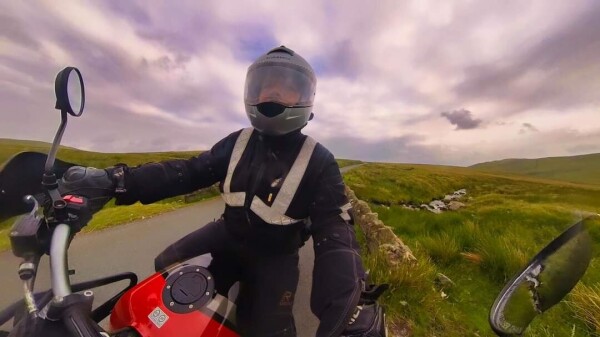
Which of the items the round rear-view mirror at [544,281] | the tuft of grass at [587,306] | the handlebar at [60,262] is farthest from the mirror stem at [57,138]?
the tuft of grass at [587,306]

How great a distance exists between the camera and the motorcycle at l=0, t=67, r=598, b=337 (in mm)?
1138

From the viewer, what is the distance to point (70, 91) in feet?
5.01

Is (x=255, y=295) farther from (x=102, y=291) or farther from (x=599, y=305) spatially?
(x=599, y=305)

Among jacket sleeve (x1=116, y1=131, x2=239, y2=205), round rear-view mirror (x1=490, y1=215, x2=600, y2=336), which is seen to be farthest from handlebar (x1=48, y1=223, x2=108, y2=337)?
round rear-view mirror (x1=490, y1=215, x2=600, y2=336)

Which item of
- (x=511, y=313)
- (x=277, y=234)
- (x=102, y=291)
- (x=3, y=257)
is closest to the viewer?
(x=511, y=313)

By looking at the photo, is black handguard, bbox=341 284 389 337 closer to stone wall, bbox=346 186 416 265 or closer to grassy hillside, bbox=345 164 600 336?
grassy hillside, bbox=345 164 600 336

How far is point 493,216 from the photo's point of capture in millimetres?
9773

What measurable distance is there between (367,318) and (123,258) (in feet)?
18.4

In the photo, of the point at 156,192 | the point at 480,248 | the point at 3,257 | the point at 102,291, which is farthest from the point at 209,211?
the point at 156,192

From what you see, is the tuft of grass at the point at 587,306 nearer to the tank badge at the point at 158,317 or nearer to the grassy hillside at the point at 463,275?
the grassy hillside at the point at 463,275

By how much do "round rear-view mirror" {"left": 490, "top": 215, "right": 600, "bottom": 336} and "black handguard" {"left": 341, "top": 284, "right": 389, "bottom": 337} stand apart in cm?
49

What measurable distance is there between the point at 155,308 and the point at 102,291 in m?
3.58

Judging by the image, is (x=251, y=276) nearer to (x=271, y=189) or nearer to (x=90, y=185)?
(x=271, y=189)

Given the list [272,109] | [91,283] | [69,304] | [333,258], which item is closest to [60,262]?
[69,304]
